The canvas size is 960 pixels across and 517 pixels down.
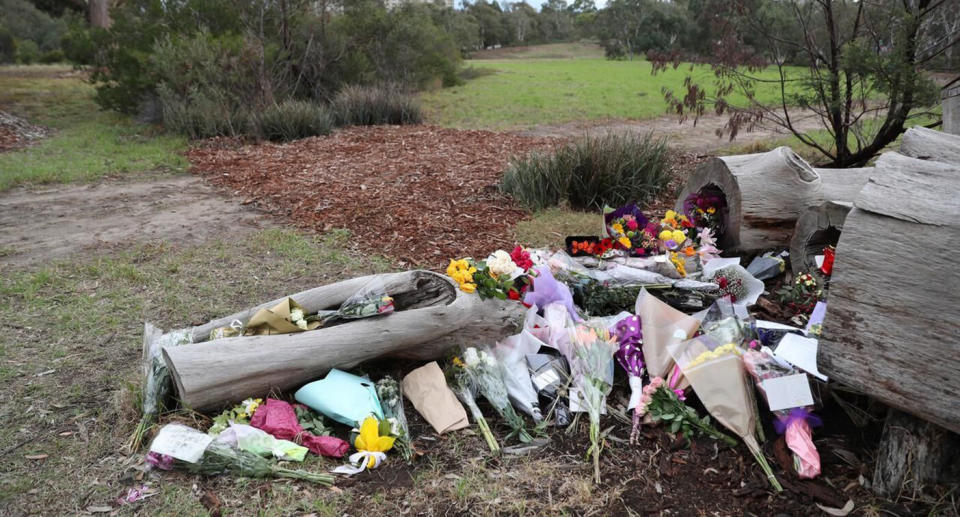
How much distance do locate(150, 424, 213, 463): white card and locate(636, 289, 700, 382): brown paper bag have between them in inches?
81.7

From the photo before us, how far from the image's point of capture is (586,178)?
664 centimetres

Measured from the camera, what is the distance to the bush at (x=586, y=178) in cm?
657

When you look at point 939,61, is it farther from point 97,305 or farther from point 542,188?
point 97,305

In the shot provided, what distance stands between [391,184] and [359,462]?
16.7ft

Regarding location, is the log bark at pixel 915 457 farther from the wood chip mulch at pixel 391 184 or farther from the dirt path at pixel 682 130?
the dirt path at pixel 682 130

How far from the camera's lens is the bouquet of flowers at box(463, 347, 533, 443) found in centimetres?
302

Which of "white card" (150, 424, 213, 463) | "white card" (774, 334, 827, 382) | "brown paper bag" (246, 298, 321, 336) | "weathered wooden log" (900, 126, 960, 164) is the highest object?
"weathered wooden log" (900, 126, 960, 164)

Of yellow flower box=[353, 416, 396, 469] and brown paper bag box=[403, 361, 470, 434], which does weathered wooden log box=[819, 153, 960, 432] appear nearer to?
brown paper bag box=[403, 361, 470, 434]

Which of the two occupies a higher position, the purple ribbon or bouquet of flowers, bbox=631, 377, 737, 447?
the purple ribbon

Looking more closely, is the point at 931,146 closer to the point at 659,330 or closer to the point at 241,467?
the point at 659,330

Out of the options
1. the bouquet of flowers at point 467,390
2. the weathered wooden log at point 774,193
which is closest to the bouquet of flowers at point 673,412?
the bouquet of flowers at point 467,390

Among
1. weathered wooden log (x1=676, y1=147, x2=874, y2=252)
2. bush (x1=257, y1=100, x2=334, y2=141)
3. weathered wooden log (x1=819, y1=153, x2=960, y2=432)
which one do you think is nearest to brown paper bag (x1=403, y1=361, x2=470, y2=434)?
weathered wooden log (x1=819, y1=153, x2=960, y2=432)

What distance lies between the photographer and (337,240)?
5.84 m

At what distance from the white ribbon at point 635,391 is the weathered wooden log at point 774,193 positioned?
2.13 m
